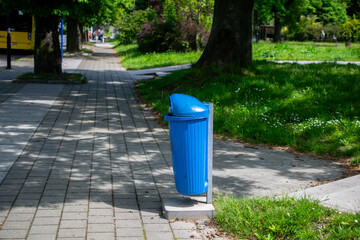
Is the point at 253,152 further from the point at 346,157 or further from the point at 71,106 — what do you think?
the point at 71,106

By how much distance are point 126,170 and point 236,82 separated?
18.6 ft

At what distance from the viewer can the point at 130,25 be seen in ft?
142

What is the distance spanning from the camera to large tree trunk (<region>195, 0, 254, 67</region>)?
12.4 m

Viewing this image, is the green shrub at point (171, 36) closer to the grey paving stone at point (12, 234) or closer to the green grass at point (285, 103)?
the green grass at point (285, 103)

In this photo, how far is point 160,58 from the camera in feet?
84.4

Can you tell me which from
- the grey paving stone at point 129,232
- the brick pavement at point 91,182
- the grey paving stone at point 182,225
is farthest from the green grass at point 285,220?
the grey paving stone at point 129,232

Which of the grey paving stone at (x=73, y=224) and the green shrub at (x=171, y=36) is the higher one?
the green shrub at (x=171, y=36)

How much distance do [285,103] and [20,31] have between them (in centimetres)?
2568

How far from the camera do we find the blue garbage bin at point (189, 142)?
14.5ft

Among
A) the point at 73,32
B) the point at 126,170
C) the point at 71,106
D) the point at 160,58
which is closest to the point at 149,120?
the point at 71,106

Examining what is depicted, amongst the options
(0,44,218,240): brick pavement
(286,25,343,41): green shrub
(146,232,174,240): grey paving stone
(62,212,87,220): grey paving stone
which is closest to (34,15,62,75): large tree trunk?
(0,44,218,240): brick pavement

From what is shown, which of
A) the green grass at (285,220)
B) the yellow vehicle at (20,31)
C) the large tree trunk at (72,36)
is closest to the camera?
the green grass at (285,220)

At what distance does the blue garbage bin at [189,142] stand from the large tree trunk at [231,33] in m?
8.19

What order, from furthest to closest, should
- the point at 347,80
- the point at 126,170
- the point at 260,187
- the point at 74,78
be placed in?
1. the point at 74,78
2. the point at 347,80
3. the point at 126,170
4. the point at 260,187
